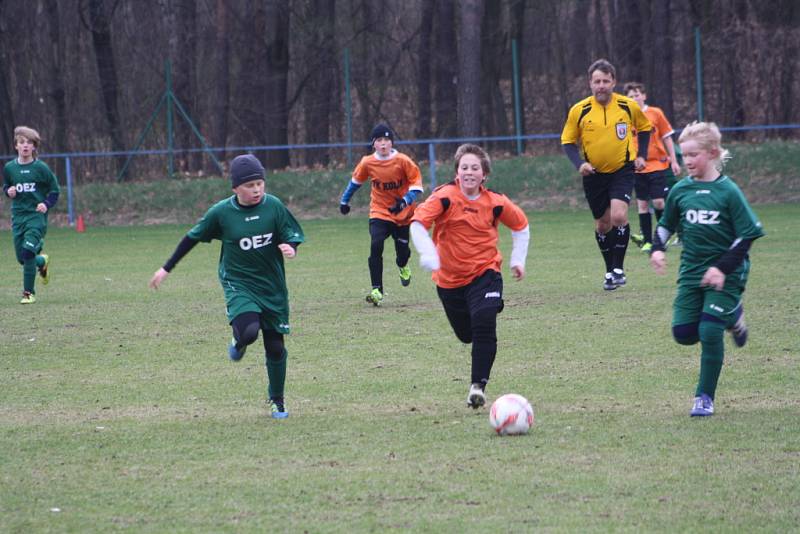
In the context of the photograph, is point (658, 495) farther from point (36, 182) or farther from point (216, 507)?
point (36, 182)

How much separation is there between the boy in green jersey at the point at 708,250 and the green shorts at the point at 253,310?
2.33m

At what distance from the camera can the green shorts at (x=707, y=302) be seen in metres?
6.31

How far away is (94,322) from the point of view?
11.3 metres

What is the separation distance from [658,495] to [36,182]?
994 cm

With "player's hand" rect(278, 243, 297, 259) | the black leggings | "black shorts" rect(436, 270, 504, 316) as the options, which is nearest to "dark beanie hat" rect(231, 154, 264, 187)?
"player's hand" rect(278, 243, 297, 259)

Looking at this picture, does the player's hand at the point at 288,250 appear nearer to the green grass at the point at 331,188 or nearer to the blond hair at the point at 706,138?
the blond hair at the point at 706,138

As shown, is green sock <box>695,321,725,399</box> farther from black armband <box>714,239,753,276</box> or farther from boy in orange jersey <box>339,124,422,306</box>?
boy in orange jersey <box>339,124,422,306</box>

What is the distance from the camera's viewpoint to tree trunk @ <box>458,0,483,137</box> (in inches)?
A: 1161

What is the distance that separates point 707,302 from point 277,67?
91.2 ft

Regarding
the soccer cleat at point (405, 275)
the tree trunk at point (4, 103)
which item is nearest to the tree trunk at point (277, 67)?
the tree trunk at point (4, 103)

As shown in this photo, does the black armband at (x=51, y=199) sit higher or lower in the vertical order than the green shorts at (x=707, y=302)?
lower

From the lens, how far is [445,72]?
32.7 meters

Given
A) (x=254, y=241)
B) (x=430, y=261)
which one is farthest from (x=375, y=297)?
(x=430, y=261)

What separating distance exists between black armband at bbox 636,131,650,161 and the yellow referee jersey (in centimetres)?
10
